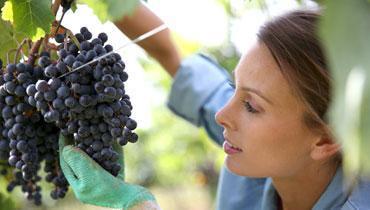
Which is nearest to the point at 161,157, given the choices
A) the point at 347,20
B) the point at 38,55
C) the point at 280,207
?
the point at 280,207

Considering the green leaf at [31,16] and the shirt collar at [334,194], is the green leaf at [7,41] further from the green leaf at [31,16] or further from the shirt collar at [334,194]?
the shirt collar at [334,194]

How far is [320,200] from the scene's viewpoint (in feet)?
4.23

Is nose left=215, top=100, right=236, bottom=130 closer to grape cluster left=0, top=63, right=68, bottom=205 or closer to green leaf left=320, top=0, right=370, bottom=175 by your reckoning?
grape cluster left=0, top=63, right=68, bottom=205

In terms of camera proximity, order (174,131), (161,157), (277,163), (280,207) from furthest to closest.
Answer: (161,157)
(174,131)
(280,207)
(277,163)

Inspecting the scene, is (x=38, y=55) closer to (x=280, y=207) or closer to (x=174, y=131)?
(x=280, y=207)

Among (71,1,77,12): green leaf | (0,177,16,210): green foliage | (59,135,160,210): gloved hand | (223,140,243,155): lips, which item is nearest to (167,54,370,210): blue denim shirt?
(223,140,243,155): lips

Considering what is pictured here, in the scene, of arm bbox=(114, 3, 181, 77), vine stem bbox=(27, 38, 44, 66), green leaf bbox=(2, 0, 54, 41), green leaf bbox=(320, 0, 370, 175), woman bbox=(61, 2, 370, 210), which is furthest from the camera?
arm bbox=(114, 3, 181, 77)

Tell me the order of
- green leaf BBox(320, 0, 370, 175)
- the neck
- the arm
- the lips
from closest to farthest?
green leaf BBox(320, 0, 370, 175) → the lips → the neck → the arm

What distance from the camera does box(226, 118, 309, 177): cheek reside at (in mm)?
1152

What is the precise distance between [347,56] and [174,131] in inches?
240

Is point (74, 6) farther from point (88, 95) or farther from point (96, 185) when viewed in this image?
point (96, 185)

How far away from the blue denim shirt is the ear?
0.31 ft

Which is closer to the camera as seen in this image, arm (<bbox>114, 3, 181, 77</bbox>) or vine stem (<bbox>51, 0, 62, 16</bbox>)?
vine stem (<bbox>51, 0, 62, 16</bbox>)

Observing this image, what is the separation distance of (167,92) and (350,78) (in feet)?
13.0
